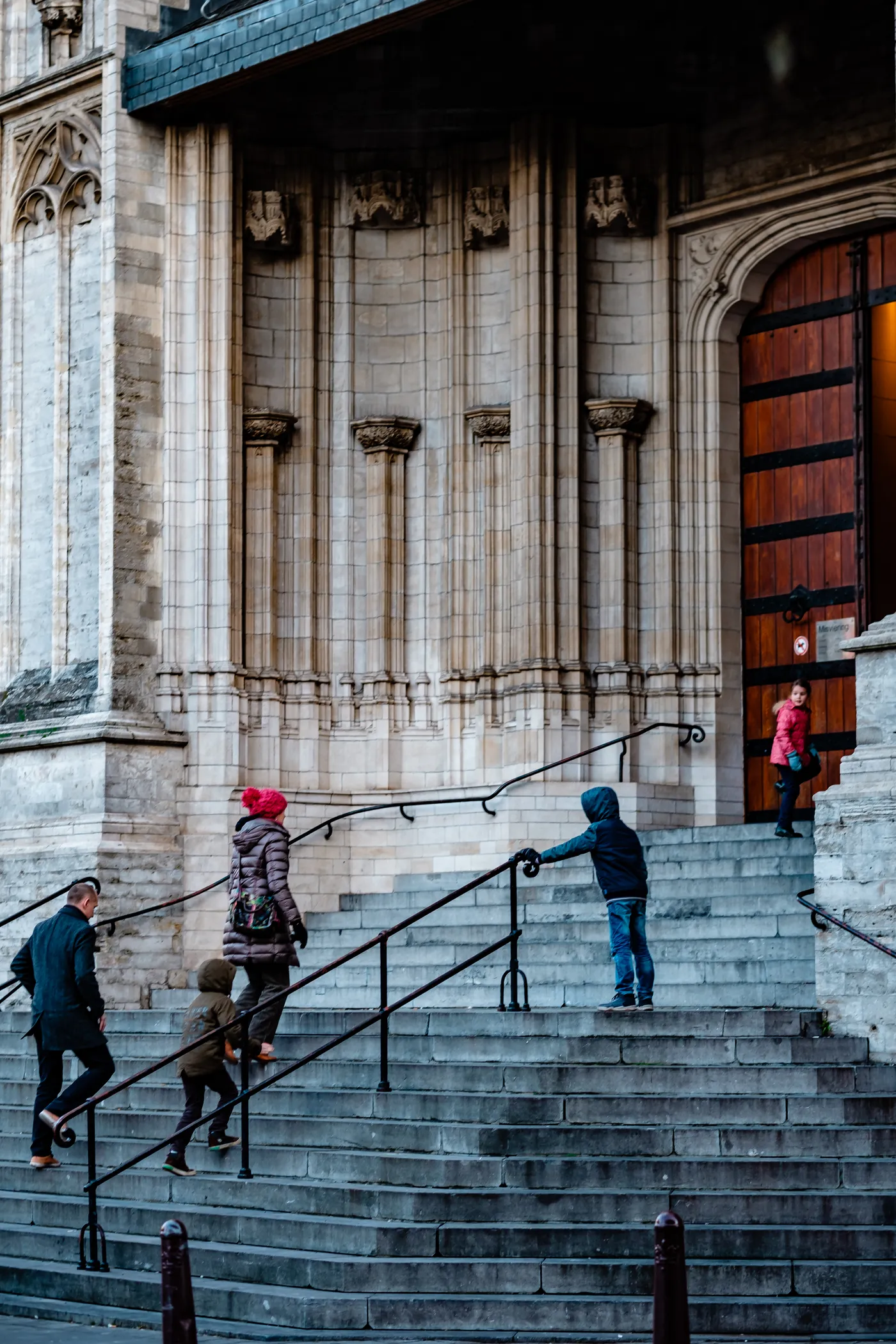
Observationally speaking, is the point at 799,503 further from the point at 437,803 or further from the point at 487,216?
the point at 437,803

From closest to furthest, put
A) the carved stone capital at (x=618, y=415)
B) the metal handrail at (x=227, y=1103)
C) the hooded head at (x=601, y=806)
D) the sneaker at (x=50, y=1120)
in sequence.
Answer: the metal handrail at (x=227, y=1103) < the sneaker at (x=50, y=1120) < the hooded head at (x=601, y=806) < the carved stone capital at (x=618, y=415)

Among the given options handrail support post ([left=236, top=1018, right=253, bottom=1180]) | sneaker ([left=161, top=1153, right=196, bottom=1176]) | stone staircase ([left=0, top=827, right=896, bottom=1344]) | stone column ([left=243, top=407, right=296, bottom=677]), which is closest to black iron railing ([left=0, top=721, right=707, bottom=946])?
stone column ([left=243, top=407, right=296, bottom=677])

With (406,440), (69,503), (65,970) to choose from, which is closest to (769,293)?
(406,440)

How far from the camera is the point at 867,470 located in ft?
66.0

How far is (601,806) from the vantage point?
1490 cm

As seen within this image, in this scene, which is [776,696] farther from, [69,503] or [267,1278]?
[267,1278]

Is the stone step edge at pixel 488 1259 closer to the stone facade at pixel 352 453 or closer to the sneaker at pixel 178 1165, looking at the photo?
the sneaker at pixel 178 1165

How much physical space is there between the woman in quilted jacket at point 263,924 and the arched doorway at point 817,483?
21.2 feet

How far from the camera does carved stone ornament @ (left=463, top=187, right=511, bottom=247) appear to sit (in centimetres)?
2158

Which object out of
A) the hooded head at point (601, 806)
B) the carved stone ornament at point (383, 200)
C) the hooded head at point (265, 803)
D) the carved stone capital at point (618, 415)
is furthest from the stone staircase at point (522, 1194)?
the carved stone ornament at point (383, 200)

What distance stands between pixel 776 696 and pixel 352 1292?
10018mm

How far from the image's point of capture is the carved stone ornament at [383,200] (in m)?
21.9

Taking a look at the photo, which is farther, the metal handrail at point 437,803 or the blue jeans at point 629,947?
the metal handrail at point 437,803

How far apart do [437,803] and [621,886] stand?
19.2 feet
